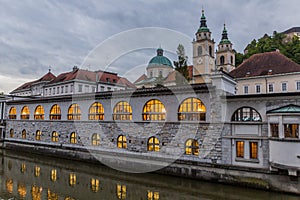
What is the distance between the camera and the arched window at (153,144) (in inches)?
715

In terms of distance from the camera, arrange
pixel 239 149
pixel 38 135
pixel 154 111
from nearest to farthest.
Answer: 1. pixel 239 149
2. pixel 154 111
3. pixel 38 135

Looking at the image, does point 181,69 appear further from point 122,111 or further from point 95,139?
point 95,139

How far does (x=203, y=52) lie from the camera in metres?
48.0

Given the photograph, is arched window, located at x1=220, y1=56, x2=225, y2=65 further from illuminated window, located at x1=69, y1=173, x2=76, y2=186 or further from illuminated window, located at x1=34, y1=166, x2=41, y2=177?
illuminated window, located at x1=34, y1=166, x2=41, y2=177

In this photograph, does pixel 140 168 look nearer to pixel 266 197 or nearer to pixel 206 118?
pixel 206 118

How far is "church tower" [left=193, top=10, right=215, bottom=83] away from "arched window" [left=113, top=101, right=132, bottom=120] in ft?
93.7

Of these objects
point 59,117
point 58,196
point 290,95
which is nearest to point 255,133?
point 290,95

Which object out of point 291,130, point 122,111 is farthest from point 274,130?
point 122,111

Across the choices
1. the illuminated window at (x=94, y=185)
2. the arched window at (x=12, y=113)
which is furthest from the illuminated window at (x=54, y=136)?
the illuminated window at (x=94, y=185)

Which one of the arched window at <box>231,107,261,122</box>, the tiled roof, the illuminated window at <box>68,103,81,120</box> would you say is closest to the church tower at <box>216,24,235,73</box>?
the tiled roof

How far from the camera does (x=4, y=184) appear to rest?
15789 mm

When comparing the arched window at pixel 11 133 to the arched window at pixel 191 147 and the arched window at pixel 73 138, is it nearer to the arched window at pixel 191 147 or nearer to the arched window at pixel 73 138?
the arched window at pixel 73 138

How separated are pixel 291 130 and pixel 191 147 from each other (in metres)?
6.34

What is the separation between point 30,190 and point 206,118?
12.2m
